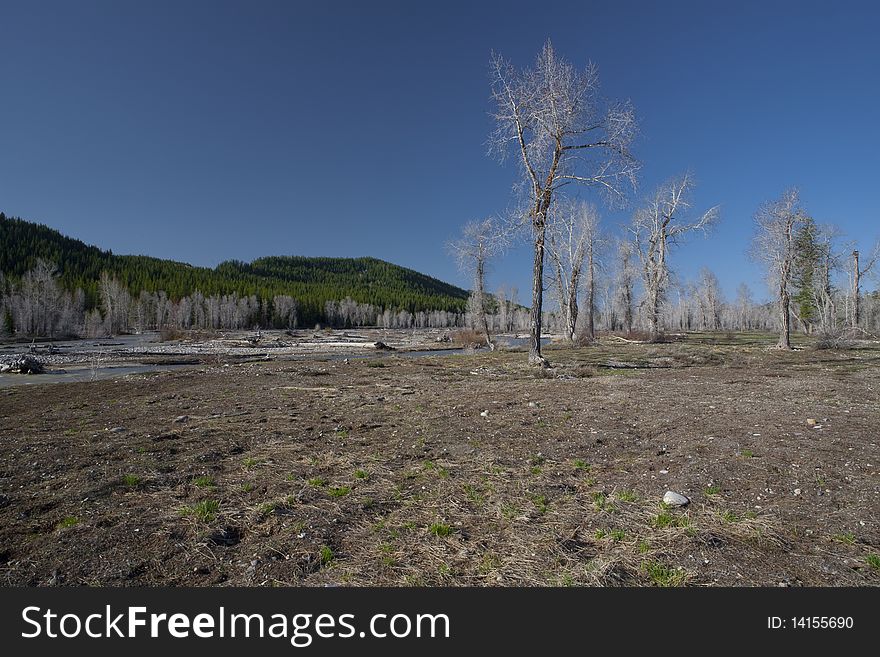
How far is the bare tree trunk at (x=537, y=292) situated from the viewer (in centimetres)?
1620

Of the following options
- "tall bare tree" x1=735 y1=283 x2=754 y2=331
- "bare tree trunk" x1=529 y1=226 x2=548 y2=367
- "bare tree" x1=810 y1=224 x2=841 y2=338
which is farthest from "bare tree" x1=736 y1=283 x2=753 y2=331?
"bare tree trunk" x1=529 y1=226 x2=548 y2=367

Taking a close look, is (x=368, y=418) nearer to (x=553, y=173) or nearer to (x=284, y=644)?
(x=284, y=644)

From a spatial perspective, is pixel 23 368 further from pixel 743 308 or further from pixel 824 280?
pixel 743 308

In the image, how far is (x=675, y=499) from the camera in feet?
15.0

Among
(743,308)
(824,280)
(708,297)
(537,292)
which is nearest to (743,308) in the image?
(743,308)

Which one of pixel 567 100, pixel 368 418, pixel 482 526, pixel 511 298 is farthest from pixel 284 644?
pixel 511 298

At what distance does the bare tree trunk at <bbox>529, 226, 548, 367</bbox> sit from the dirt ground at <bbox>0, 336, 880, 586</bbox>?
6682 millimetres

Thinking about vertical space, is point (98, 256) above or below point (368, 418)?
above

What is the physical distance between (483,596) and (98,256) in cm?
20818

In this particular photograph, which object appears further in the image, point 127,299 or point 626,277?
point 127,299

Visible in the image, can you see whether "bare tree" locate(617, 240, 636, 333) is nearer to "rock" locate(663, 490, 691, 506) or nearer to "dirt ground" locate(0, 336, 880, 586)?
"dirt ground" locate(0, 336, 880, 586)

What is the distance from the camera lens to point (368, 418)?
9.23 m

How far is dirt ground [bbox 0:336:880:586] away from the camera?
3.42 metres

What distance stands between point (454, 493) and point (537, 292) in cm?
1221
